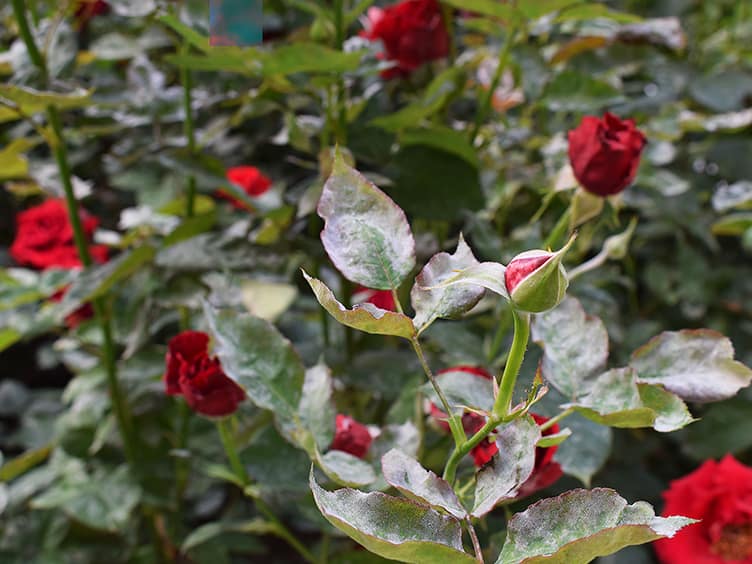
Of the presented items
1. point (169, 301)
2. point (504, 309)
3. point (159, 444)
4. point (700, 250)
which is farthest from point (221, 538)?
point (700, 250)

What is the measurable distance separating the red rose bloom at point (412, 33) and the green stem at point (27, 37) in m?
0.34

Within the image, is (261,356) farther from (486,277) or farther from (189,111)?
(189,111)

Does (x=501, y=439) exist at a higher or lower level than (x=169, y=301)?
higher

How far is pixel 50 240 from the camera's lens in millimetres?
1063

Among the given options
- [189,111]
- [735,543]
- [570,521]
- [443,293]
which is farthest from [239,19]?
[735,543]

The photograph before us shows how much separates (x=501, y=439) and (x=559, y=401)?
0.18 m

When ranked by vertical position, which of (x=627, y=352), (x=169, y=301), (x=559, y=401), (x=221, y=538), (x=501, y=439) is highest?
(x=501, y=439)

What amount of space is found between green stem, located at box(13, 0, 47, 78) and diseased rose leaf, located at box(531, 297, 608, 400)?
56 centimetres

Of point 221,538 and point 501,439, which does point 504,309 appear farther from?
point 221,538

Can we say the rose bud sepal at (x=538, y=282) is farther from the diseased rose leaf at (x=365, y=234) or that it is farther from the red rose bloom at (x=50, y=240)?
the red rose bloom at (x=50, y=240)

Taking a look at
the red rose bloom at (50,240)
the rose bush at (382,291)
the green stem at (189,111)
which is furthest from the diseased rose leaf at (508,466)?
the red rose bloom at (50,240)

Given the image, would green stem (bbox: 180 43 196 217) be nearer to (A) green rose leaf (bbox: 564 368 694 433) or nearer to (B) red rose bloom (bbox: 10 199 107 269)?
(B) red rose bloom (bbox: 10 199 107 269)

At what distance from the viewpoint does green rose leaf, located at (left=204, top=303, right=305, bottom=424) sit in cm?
51

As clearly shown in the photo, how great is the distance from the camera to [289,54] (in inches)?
25.3
